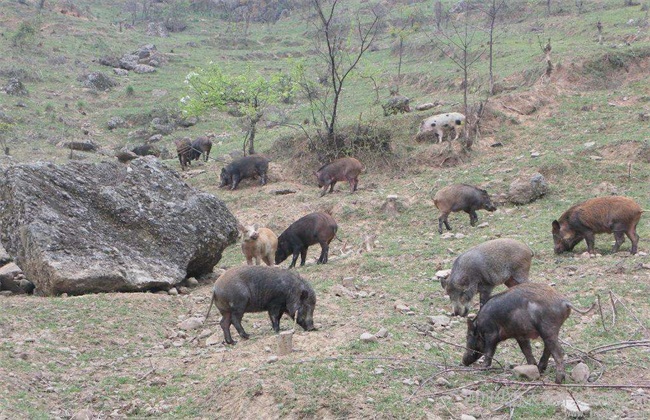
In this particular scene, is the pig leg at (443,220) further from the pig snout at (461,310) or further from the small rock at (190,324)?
the small rock at (190,324)

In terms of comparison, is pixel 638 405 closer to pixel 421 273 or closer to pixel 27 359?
pixel 421 273

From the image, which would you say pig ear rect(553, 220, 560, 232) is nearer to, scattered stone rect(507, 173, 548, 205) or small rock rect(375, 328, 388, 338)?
scattered stone rect(507, 173, 548, 205)

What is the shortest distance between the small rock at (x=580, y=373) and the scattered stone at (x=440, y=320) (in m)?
2.38

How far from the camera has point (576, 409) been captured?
18.8 ft

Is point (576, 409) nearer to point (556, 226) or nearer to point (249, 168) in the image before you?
point (556, 226)

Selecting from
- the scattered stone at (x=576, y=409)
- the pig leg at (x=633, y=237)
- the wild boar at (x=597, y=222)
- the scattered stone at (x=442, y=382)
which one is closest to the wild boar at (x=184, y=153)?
the wild boar at (x=597, y=222)

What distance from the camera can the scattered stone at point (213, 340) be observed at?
9.00 m

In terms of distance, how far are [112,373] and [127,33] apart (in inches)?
2171

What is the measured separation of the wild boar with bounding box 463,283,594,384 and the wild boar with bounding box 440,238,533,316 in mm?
2002

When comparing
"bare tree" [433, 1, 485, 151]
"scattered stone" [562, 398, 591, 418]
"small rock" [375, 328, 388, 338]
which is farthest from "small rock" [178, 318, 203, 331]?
"bare tree" [433, 1, 485, 151]

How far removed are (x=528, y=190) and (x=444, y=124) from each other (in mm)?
5109

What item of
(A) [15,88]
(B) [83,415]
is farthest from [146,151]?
(B) [83,415]

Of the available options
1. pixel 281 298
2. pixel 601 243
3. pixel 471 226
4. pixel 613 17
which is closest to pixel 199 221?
pixel 281 298

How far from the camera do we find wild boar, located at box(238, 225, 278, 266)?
Result: 43.1 ft
